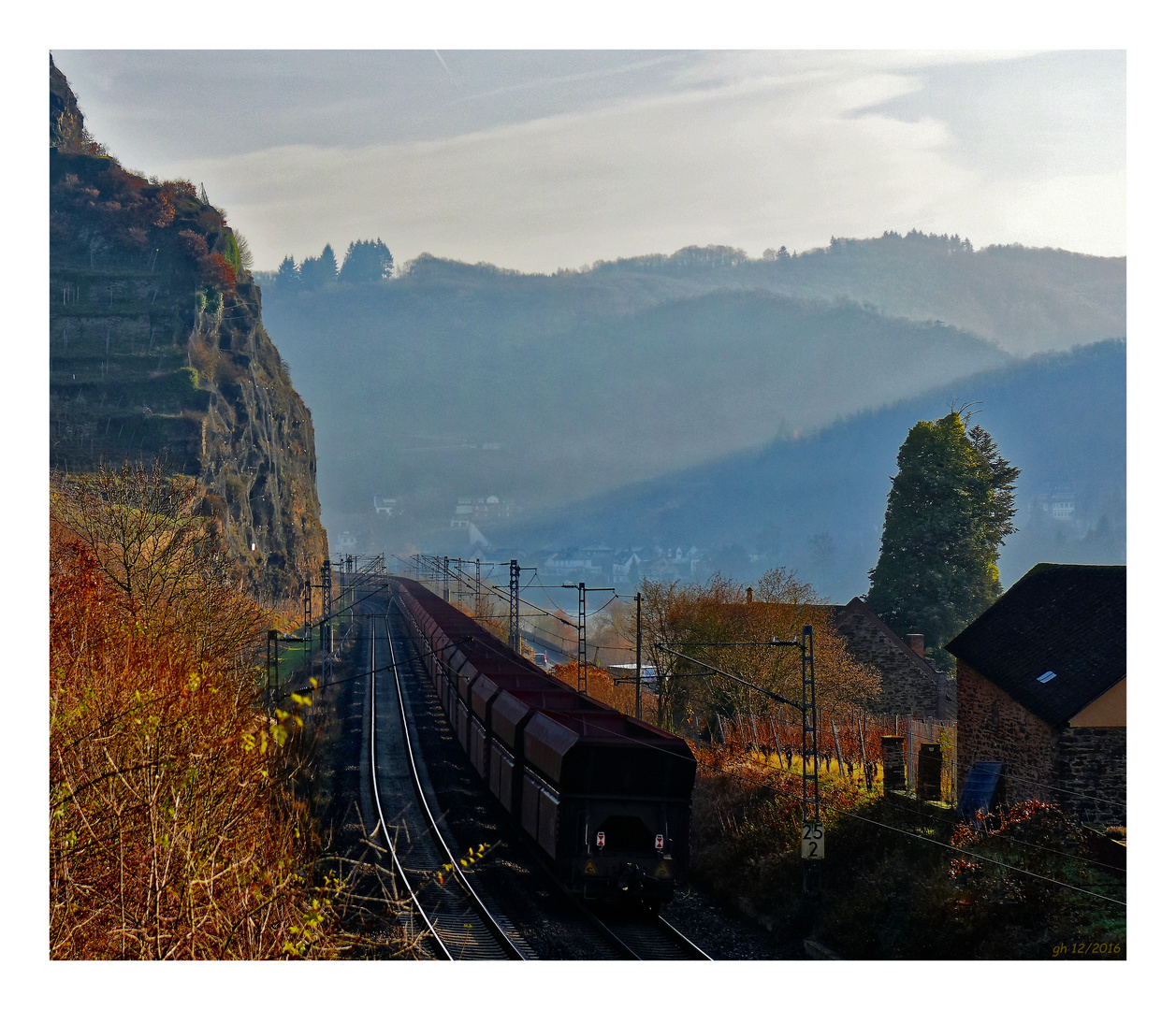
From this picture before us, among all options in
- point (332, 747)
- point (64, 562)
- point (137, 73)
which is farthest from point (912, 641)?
point (137, 73)

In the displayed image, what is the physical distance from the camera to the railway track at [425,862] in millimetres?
15391

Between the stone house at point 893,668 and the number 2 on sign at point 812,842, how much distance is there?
21.1m

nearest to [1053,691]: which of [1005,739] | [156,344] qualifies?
[1005,739]

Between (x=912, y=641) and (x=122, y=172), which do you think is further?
(x=122, y=172)

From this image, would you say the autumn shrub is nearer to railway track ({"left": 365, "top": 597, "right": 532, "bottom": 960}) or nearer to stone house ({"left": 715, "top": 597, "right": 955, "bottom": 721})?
railway track ({"left": 365, "top": 597, "right": 532, "bottom": 960})

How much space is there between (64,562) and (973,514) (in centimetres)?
3846

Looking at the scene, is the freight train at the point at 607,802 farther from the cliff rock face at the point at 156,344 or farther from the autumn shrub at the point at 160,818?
the cliff rock face at the point at 156,344

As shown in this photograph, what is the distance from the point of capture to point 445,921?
1647cm

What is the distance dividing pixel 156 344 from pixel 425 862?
44723mm

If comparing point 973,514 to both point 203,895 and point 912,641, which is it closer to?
point 912,641

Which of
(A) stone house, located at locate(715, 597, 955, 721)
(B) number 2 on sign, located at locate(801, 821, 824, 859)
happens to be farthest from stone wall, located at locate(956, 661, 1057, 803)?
(A) stone house, located at locate(715, 597, 955, 721)

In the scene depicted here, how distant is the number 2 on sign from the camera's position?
18344 mm

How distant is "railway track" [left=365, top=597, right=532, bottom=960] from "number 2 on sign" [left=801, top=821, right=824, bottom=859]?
5.91m
